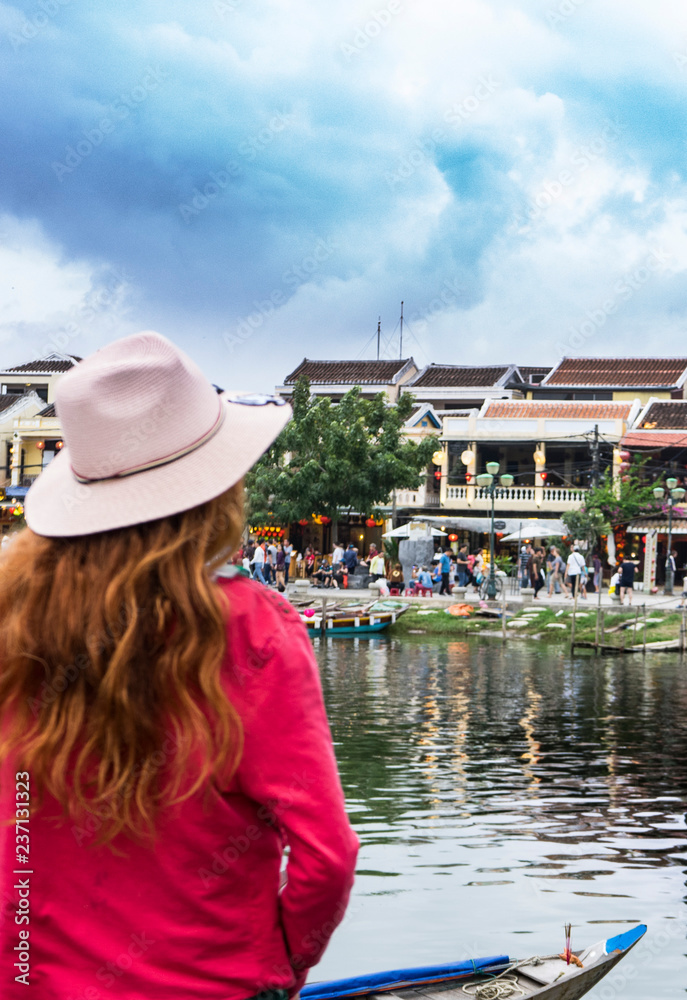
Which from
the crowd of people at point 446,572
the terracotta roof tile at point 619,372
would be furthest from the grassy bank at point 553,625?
the terracotta roof tile at point 619,372

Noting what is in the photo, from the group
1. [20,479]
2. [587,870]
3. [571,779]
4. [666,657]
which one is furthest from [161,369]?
[20,479]

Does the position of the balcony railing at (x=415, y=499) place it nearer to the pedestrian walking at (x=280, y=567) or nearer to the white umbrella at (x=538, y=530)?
the white umbrella at (x=538, y=530)

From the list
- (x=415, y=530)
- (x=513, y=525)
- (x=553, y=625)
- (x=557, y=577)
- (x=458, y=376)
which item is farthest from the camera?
(x=458, y=376)

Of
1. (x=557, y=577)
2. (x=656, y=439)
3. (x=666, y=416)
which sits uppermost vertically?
(x=666, y=416)

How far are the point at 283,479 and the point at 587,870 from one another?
30.6 metres

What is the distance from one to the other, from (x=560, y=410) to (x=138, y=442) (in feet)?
156

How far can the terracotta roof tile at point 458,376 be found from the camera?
181ft

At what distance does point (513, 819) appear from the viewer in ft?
34.8

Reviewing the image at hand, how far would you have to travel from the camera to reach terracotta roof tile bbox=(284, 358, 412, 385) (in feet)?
183

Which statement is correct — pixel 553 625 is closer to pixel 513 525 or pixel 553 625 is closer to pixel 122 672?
pixel 513 525

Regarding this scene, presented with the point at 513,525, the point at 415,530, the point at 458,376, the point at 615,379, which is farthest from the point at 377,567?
the point at 615,379

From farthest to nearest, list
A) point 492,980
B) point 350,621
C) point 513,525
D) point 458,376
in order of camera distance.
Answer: point 458,376, point 513,525, point 350,621, point 492,980

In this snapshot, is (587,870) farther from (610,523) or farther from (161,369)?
(610,523)

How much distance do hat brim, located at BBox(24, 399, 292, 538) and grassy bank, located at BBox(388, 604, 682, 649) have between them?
25.1 meters
